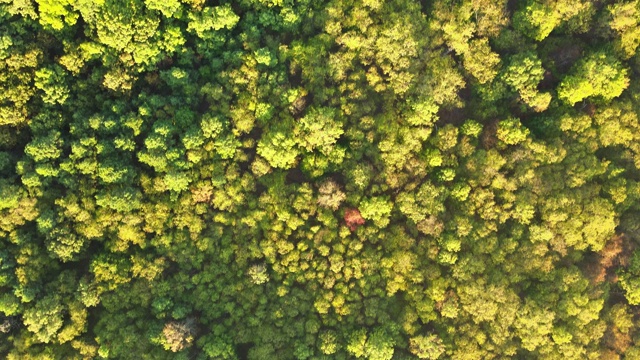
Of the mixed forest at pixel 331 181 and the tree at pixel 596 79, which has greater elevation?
the tree at pixel 596 79

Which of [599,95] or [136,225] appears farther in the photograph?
[599,95]

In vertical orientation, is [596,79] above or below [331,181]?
above

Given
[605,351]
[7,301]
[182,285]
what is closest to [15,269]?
[7,301]

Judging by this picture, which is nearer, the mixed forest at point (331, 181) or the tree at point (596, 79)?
the mixed forest at point (331, 181)

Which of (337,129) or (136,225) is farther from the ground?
(337,129)

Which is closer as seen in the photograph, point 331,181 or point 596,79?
point 331,181

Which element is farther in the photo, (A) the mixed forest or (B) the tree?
(B) the tree

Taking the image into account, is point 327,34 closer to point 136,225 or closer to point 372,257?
point 372,257

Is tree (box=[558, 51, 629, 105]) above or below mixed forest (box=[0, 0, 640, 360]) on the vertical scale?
above
